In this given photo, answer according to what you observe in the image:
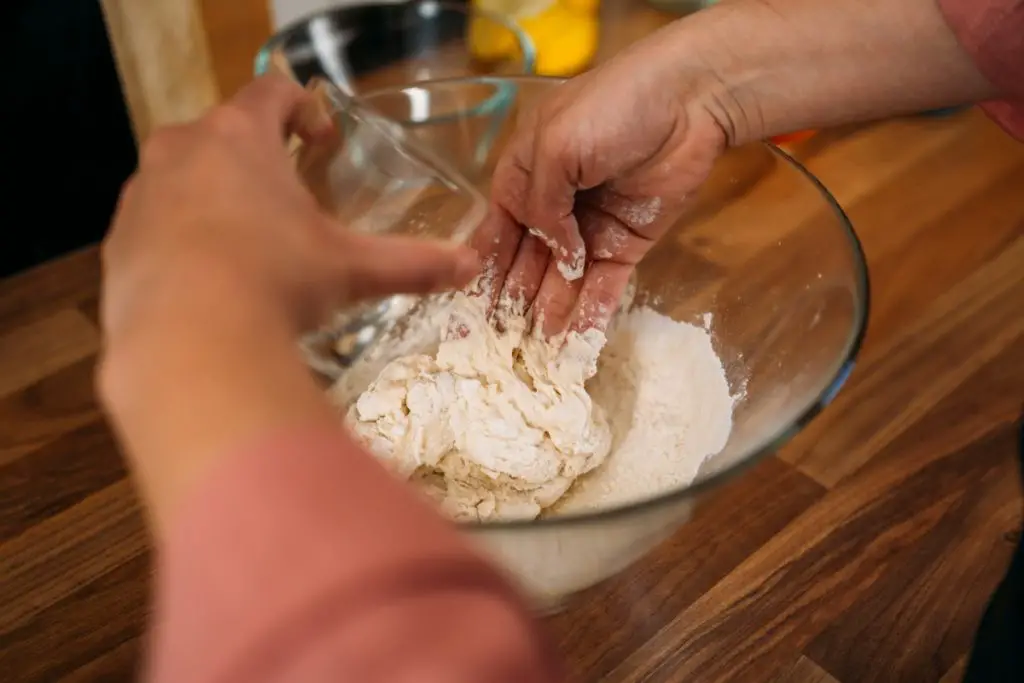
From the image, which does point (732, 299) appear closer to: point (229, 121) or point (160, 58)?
point (229, 121)

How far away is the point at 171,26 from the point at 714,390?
718 millimetres

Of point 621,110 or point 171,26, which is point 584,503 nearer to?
point 621,110

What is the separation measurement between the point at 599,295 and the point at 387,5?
0.63 meters

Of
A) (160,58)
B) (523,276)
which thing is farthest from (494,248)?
(160,58)

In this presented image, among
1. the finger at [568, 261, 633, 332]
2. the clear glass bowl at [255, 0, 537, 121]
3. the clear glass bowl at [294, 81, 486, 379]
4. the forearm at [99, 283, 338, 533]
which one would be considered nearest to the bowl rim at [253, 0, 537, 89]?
the clear glass bowl at [255, 0, 537, 121]

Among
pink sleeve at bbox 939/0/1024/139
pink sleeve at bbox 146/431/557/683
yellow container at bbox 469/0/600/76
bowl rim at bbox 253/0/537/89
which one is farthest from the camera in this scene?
yellow container at bbox 469/0/600/76

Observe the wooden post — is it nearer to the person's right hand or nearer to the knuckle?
the person's right hand

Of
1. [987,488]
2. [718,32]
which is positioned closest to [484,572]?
[718,32]

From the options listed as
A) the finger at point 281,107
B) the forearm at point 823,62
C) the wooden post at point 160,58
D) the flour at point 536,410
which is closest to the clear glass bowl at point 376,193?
the flour at point 536,410

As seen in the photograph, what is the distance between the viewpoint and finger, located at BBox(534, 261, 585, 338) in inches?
28.3

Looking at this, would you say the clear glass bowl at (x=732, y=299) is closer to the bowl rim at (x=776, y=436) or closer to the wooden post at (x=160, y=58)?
the bowl rim at (x=776, y=436)

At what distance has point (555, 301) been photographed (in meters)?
0.72

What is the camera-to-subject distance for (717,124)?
2.11 ft

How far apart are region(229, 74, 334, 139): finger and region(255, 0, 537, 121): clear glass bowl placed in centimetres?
61
